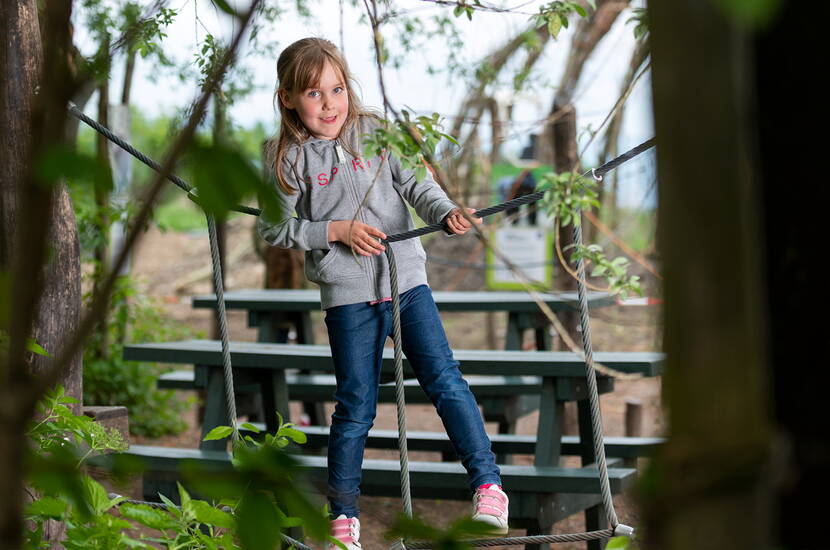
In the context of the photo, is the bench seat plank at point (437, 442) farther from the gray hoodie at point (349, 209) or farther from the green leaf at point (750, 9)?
the green leaf at point (750, 9)

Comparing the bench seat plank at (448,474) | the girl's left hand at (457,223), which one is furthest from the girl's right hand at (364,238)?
the bench seat plank at (448,474)

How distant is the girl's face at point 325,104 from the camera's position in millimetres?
2461

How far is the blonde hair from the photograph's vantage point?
2.45m

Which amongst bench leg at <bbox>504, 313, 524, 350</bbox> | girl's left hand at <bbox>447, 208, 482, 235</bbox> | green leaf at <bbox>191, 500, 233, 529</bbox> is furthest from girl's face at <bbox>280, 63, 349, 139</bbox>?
bench leg at <bbox>504, 313, 524, 350</bbox>

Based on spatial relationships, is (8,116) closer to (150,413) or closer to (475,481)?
(475,481)

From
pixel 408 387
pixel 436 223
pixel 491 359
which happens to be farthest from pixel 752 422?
pixel 408 387

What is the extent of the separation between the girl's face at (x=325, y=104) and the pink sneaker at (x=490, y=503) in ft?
3.18

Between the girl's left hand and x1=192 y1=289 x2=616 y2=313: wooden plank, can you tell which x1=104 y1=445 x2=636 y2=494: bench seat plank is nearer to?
the girl's left hand

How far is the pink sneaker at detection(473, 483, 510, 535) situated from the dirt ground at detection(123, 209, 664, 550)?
17.0 inches

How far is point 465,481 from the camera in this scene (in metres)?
3.07

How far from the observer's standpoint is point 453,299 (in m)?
4.46

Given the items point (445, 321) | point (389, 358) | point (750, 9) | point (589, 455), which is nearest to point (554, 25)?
point (389, 358)

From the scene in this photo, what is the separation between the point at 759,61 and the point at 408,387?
128 inches

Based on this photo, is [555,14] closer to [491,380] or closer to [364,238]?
[364,238]
